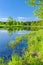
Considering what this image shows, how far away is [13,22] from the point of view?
54031mm

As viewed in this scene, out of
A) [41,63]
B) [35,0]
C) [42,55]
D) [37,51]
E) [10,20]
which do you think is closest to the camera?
[41,63]

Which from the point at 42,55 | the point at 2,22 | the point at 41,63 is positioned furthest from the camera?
the point at 2,22

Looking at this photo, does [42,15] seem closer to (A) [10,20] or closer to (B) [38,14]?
(B) [38,14]

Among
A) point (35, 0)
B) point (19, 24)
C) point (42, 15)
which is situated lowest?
point (19, 24)

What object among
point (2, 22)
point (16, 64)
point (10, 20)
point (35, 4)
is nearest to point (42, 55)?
point (16, 64)

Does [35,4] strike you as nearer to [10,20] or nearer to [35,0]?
[35,0]

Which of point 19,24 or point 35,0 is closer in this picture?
point 35,0

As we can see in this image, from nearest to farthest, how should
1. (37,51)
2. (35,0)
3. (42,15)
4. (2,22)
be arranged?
(37,51) < (35,0) < (42,15) < (2,22)

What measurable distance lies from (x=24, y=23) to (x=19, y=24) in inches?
51.0

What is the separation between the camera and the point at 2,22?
57.5 meters

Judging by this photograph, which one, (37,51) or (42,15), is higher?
(42,15)

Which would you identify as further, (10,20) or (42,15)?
(10,20)

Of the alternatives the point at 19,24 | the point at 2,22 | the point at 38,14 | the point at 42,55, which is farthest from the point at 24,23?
the point at 42,55

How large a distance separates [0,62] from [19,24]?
149 feet
